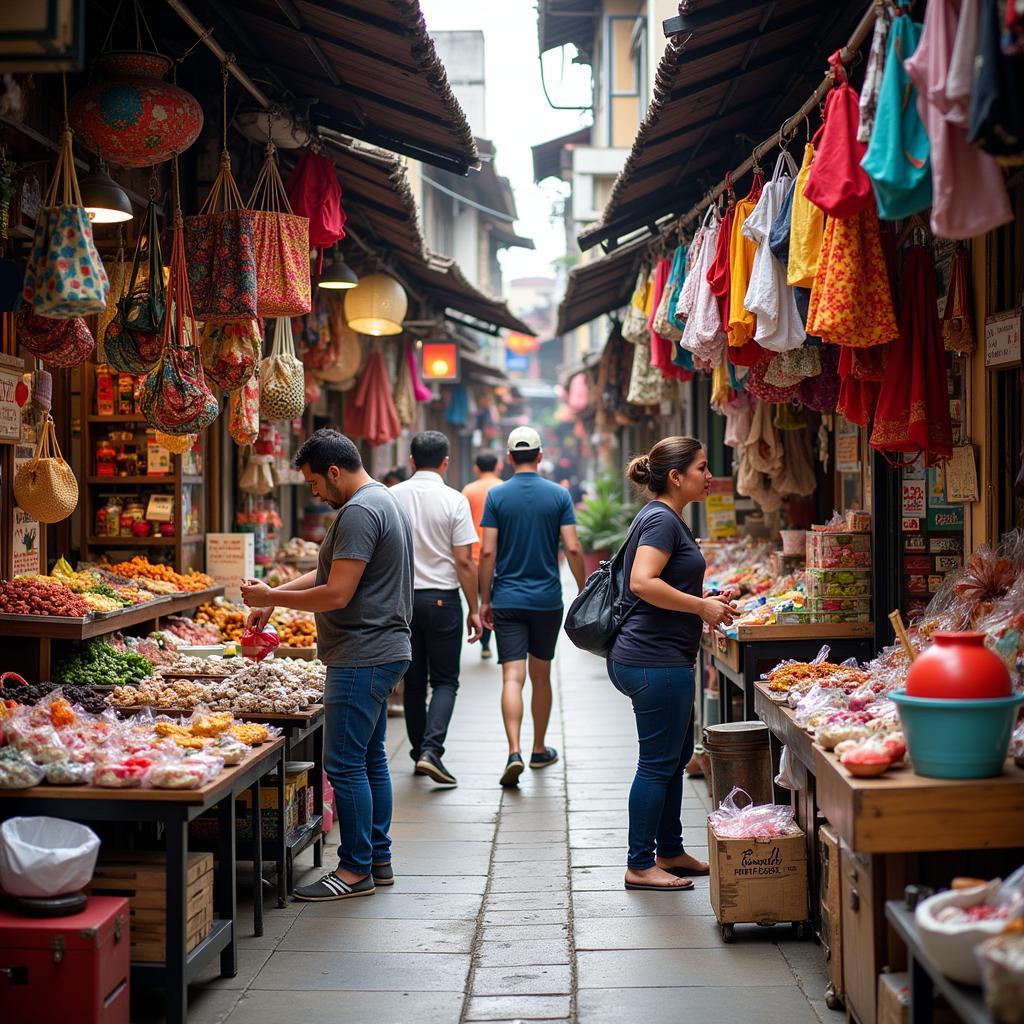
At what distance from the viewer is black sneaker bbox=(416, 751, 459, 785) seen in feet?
26.9

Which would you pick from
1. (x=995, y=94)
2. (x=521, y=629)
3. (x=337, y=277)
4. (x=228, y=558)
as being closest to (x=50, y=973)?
(x=995, y=94)

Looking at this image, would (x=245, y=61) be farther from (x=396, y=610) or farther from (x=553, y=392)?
(x=553, y=392)

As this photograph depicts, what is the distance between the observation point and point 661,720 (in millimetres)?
5801

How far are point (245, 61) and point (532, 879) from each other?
185 inches

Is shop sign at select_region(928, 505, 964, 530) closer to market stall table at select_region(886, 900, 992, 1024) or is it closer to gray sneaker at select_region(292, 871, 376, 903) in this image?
market stall table at select_region(886, 900, 992, 1024)

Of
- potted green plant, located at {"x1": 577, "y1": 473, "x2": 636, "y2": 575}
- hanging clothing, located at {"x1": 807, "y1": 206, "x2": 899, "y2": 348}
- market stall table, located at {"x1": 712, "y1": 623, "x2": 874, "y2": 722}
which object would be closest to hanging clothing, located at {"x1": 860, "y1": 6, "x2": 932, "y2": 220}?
hanging clothing, located at {"x1": 807, "y1": 206, "x2": 899, "y2": 348}

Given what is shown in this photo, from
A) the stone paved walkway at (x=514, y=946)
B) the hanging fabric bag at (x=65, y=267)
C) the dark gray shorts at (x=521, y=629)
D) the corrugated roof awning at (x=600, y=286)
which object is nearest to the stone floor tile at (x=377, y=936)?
the stone paved walkway at (x=514, y=946)

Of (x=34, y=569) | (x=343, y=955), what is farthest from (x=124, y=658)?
(x=343, y=955)

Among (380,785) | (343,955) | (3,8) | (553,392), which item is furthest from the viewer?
(553,392)

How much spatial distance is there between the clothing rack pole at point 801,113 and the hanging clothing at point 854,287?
1.90 feet

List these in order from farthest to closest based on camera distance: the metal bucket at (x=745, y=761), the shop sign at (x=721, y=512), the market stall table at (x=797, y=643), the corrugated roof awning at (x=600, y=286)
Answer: the corrugated roof awning at (x=600, y=286) → the shop sign at (x=721, y=512) → the market stall table at (x=797, y=643) → the metal bucket at (x=745, y=761)

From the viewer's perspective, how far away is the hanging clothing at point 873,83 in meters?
3.91

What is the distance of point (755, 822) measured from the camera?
17.8 feet

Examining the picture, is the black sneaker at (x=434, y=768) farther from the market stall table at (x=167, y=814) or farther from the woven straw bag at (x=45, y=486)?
the market stall table at (x=167, y=814)
